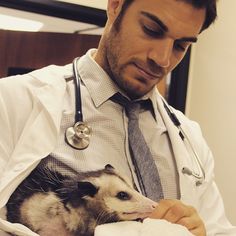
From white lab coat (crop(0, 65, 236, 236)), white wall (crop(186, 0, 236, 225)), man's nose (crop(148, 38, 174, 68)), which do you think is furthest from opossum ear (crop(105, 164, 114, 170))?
white wall (crop(186, 0, 236, 225))

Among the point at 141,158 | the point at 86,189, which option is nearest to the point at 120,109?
the point at 141,158

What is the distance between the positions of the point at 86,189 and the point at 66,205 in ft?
0.16

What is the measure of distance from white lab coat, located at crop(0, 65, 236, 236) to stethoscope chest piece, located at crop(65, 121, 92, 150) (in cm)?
3

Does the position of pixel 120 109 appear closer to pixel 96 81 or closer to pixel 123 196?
pixel 96 81

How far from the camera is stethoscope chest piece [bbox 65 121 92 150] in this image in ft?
2.85

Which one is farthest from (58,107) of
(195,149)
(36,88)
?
(195,149)

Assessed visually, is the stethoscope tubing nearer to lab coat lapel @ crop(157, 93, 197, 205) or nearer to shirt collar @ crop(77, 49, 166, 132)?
shirt collar @ crop(77, 49, 166, 132)

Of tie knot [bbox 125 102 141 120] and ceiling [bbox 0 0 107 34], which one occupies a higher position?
ceiling [bbox 0 0 107 34]

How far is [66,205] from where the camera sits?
0.81m

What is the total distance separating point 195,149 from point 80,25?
1.04m

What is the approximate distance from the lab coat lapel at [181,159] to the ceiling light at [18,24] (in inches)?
41.0

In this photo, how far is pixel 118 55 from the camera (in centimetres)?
98

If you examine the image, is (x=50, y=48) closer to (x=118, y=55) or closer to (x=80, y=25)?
(x=80, y=25)

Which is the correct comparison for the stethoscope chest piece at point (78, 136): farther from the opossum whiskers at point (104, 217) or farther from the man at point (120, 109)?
the opossum whiskers at point (104, 217)
